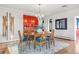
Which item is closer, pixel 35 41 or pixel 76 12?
pixel 35 41

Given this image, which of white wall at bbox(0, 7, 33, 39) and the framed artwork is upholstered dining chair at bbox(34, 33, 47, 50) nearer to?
white wall at bbox(0, 7, 33, 39)

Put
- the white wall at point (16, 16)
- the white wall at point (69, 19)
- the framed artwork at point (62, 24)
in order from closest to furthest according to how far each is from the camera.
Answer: the white wall at point (16, 16) → the white wall at point (69, 19) → the framed artwork at point (62, 24)

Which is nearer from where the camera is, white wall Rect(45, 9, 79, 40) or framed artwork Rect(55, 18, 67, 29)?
white wall Rect(45, 9, 79, 40)

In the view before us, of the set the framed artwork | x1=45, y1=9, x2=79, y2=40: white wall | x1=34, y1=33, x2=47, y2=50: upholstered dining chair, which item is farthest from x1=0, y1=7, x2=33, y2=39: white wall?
the framed artwork

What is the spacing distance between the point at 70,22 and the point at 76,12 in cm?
82

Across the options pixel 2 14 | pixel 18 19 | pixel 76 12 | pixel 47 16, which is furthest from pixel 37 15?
pixel 76 12

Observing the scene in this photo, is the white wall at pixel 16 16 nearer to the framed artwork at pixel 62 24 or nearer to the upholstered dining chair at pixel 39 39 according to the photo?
the upholstered dining chair at pixel 39 39

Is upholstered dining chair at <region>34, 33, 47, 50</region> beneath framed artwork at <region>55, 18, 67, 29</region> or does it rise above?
beneath

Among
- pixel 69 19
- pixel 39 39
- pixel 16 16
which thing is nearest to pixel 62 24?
pixel 69 19

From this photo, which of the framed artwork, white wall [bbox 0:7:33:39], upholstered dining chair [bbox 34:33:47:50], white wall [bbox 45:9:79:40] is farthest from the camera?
the framed artwork

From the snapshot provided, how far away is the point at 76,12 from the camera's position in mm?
6586

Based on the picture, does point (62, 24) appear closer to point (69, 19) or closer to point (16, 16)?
point (69, 19)

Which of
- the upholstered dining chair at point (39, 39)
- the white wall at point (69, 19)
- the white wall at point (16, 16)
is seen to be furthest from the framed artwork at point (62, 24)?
the upholstered dining chair at point (39, 39)
